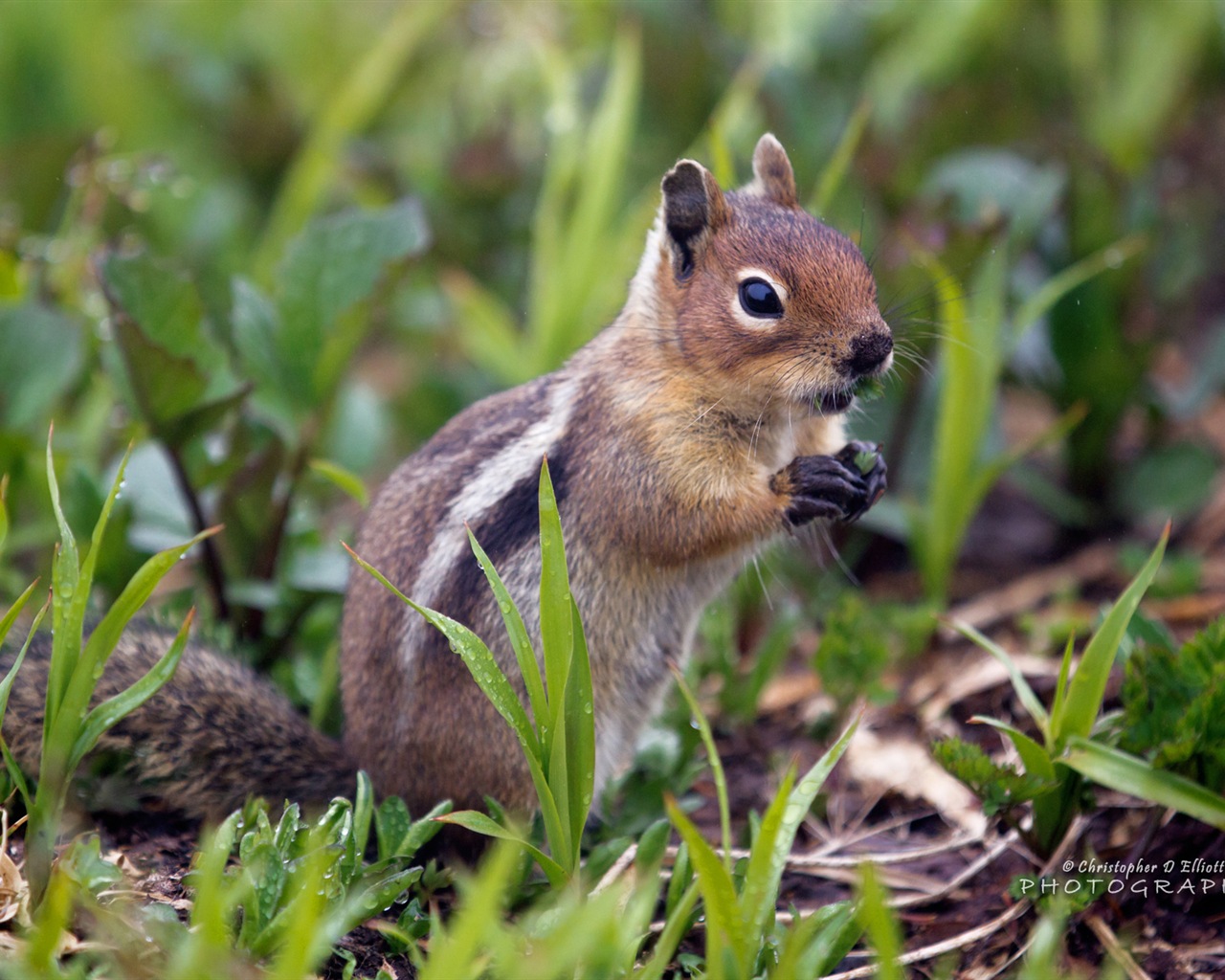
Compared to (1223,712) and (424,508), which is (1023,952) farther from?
(424,508)

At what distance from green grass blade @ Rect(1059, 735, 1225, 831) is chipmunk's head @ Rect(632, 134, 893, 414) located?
0.98 metres

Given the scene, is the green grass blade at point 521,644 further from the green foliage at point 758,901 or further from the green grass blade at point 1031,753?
the green grass blade at point 1031,753

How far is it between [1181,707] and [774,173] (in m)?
1.74

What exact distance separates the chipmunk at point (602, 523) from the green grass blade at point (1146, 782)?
2.51 feet

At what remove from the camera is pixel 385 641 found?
3035 millimetres

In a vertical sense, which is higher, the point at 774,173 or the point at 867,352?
the point at 774,173

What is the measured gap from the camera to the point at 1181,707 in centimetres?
273

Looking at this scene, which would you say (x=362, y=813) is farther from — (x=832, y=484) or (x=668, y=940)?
(x=832, y=484)

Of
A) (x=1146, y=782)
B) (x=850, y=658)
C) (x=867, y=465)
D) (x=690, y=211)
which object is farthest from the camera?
(x=850, y=658)

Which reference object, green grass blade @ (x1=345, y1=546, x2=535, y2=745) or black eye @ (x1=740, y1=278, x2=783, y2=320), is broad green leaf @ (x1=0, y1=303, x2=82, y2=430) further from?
black eye @ (x1=740, y1=278, x2=783, y2=320)

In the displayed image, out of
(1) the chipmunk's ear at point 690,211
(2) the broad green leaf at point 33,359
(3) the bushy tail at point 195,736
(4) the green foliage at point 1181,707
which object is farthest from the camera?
(2) the broad green leaf at point 33,359

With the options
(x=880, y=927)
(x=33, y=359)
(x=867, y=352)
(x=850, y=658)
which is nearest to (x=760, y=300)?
(x=867, y=352)

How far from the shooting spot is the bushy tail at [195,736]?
290 cm

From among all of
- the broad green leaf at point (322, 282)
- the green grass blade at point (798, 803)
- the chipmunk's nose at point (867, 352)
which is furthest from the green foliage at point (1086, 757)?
the broad green leaf at point (322, 282)
